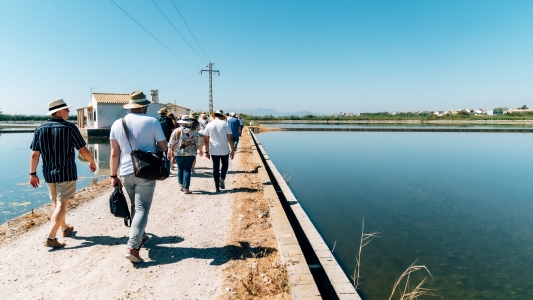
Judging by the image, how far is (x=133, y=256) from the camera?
10.9 ft

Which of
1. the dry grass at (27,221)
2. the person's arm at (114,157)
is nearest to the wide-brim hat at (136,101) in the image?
the person's arm at (114,157)

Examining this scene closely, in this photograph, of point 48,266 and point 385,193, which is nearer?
point 48,266

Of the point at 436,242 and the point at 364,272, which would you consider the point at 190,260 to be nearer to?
the point at 364,272

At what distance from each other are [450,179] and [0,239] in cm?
1239

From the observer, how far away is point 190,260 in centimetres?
351

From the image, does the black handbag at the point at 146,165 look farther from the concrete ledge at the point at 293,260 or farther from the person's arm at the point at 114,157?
the concrete ledge at the point at 293,260

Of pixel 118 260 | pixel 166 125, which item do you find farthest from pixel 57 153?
pixel 166 125

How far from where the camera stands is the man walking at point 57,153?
3.61m

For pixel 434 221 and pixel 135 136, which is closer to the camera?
pixel 135 136

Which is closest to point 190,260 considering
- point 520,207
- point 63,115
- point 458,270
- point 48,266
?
point 48,266

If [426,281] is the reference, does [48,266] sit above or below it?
above

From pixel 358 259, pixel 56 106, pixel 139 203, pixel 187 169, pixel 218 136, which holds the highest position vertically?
pixel 56 106

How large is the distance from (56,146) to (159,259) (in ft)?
5.72

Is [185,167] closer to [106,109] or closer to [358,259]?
[358,259]
